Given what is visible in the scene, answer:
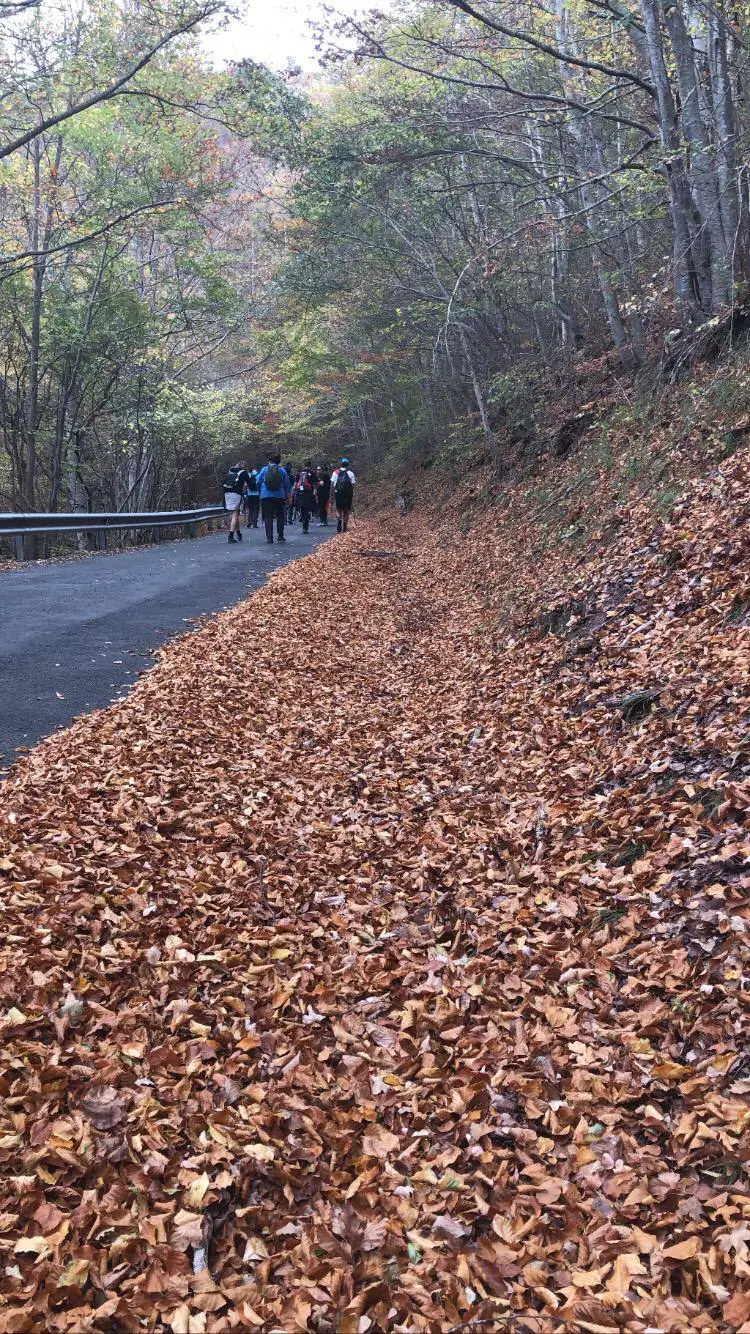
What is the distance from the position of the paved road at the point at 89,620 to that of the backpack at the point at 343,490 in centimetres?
583

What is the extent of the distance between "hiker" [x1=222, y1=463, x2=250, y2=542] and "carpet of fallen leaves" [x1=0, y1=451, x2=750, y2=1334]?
46.7 feet

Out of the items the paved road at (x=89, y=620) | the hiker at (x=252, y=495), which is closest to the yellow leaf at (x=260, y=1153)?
the paved road at (x=89, y=620)

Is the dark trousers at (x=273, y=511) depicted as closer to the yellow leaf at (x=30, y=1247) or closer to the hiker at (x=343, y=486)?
the hiker at (x=343, y=486)

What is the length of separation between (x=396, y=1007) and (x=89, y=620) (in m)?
6.89

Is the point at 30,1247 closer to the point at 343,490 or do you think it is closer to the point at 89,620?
the point at 89,620

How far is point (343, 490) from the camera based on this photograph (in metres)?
22.3

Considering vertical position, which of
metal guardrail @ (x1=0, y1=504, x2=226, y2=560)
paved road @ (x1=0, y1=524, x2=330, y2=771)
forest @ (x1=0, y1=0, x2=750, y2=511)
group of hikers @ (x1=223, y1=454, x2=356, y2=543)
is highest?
forest @ (x1=0, y1=0, x2=750, y2=511)

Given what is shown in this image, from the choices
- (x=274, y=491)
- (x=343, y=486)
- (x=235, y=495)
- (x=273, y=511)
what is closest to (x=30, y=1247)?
(x=274, y=491)

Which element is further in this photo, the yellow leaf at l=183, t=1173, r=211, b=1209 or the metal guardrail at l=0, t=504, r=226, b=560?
the metal guardrail at l=0, t=504, r=226, b=560

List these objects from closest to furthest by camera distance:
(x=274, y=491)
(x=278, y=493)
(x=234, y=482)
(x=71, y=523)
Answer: (x=71, y=523) → (x=274, y=491) → (x=278, y=493) → (x=234, y=482)

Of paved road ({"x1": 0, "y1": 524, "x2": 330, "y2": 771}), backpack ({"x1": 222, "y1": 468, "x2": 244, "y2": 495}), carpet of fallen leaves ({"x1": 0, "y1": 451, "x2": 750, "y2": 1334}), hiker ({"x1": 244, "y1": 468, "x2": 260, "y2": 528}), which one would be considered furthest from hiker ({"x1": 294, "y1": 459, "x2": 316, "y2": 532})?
carpet of fallen leaves ({"x1": 0, "y1": 451, "x2": 750, "y2": 1334})

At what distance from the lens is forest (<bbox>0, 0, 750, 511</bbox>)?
10.6 metres

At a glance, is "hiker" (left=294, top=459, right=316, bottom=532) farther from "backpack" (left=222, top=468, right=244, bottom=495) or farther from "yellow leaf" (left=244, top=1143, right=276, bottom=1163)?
"yellow leaf" (left=244, top=1143, right=276, bottom=1163)

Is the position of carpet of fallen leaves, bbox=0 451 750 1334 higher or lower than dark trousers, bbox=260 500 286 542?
lower
